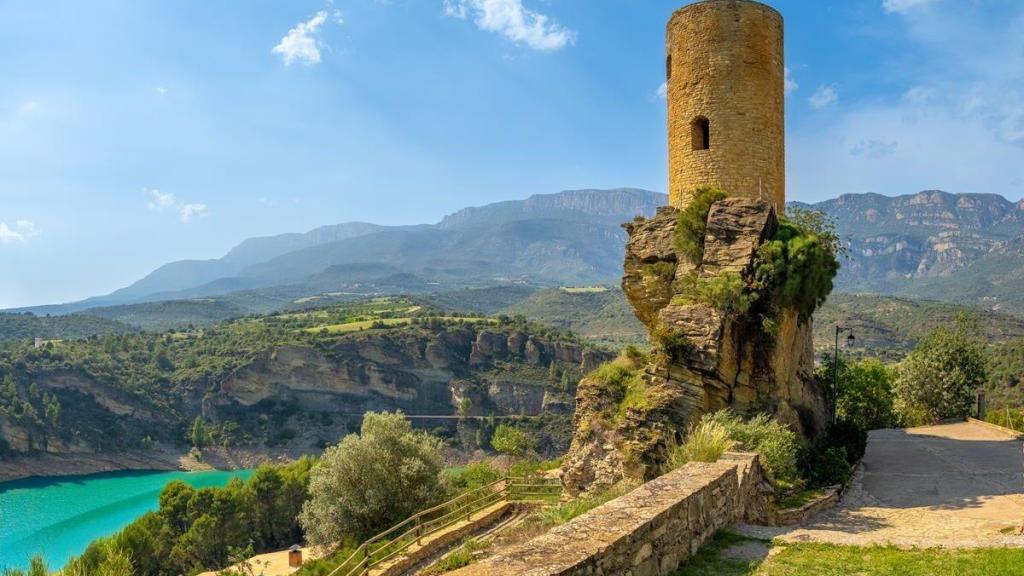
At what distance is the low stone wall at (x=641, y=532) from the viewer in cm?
497

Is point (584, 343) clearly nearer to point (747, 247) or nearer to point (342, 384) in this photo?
point (342, 384)

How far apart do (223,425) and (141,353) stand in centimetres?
2710

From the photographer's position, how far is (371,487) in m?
22.0

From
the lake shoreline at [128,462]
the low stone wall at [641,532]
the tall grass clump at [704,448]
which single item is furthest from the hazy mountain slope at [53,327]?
the low stone wall at [641,532]

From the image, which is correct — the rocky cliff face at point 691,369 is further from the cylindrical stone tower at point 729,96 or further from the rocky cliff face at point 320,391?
the rocky cliff face at point 320,391

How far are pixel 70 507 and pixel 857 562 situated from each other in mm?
80415

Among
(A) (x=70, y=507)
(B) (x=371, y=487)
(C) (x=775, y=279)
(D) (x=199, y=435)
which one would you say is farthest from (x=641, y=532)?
(D) (x=199, y=435)

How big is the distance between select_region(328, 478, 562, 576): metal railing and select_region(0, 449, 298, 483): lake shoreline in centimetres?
8133

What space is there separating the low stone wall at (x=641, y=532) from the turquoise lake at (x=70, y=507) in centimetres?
5097

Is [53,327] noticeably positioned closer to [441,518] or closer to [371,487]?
[371,487]

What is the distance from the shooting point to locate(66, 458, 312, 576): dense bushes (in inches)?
1515

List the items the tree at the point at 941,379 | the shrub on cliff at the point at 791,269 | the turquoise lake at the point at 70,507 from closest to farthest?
the shrub on cliff at the point at 791,269
the tree at the point at 941,379
the turquoise lake at the point at 70,507

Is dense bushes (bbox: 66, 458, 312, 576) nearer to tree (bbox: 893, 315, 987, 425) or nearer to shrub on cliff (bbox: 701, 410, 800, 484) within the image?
shrub on cliff (bbox: 701, 410, 800, 484)

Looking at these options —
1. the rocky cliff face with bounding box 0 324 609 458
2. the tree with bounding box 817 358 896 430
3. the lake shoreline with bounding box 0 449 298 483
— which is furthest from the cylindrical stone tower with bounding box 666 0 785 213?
the lake shoreline with bounding box 0 449 298 483
